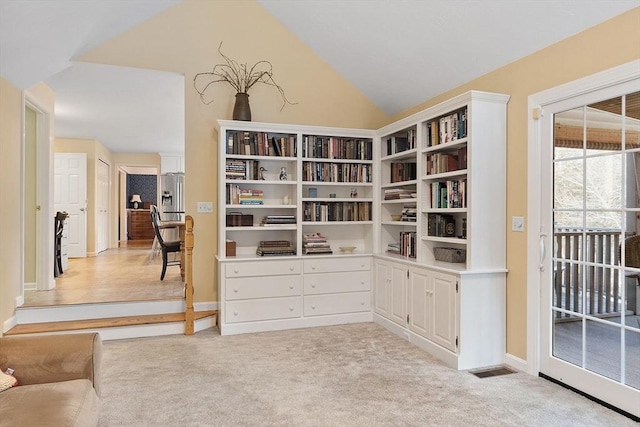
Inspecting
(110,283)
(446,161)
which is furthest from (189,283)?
(446,161)

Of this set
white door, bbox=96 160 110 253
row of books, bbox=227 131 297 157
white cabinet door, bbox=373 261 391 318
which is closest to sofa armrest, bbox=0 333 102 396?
row of books, bbox=227 131 297 157

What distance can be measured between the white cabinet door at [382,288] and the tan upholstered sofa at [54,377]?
2801 mm

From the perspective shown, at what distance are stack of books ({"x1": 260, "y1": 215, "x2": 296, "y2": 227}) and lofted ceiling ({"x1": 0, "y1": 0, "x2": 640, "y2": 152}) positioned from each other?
1.77 meters

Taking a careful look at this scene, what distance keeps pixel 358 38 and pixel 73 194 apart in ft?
21.4

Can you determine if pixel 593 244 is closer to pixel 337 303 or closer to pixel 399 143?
pixel 399 143

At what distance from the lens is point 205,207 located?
4.41 metres

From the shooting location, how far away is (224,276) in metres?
3.99

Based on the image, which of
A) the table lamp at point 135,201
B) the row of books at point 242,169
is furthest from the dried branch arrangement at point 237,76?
the table lamp at point 135,201

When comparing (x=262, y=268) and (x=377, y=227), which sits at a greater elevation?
(x=377, y=227)

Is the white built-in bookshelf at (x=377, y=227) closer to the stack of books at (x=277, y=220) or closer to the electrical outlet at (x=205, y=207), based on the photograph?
the stack of books at (x=277, y=220)

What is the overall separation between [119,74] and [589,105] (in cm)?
430

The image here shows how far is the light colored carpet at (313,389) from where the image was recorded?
236cm

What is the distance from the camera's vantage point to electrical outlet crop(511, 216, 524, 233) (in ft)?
10.2

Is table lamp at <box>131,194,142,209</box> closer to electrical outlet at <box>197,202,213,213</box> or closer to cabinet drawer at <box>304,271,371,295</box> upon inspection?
electrical outlet at <box>197,202,213,213</box>
